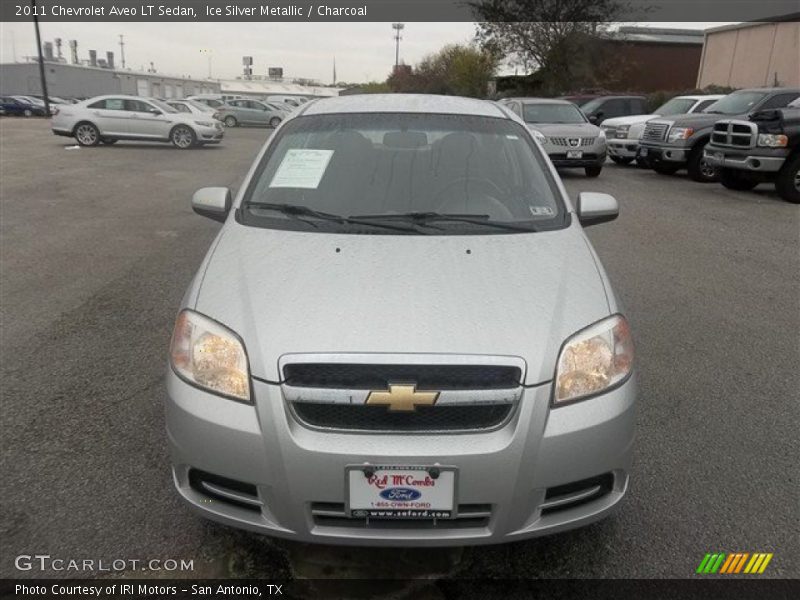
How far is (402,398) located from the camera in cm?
200

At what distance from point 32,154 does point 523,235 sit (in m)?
17.2

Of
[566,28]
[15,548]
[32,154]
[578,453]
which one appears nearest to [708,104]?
[578,453]

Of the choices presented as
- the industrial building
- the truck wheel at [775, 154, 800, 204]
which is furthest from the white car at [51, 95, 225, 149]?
the industrial building

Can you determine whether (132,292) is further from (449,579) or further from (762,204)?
(762,204)

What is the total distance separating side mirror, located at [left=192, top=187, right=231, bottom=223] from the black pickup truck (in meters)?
9.98

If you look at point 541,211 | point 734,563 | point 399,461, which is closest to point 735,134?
point 541,211

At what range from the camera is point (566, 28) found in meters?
31.0

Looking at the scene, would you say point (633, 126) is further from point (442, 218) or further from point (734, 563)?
point (734, 563)

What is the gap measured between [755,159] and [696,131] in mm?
2433

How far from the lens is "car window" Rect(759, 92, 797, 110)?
11922mm

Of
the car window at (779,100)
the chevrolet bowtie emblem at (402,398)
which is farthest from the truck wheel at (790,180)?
the chevrolet bowtie emblem at (402,398)

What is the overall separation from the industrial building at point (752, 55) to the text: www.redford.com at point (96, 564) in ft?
86.2

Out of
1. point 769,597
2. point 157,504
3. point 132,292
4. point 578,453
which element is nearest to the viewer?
point 578,453

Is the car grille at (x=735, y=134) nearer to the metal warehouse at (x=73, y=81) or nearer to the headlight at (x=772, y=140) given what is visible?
the headlight at (x=772, y=140)
